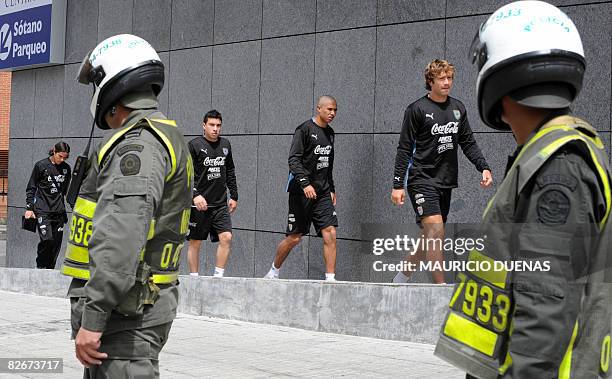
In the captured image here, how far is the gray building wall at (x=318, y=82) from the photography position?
9547mm

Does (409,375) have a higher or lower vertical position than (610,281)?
lower

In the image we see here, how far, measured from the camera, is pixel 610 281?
2273 mm

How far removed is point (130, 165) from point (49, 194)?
1046cm

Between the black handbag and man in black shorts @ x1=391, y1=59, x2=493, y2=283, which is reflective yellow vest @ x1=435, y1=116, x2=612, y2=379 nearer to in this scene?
man in black shorts @ x1=391, y1=59, x2=493, y2=283

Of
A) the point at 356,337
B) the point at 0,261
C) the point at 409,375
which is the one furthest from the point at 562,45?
the point at 0,261

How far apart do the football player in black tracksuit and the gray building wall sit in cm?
197

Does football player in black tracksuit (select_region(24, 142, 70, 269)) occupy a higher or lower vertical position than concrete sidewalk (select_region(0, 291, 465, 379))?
higher

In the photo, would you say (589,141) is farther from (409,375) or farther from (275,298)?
(275,298)

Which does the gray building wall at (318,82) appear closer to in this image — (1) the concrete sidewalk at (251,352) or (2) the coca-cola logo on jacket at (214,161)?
(2) the coca-cola logo on jacket at (214,161)

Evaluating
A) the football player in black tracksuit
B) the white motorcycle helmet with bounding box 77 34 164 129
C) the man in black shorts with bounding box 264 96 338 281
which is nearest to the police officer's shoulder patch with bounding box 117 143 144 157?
the white motorcycle helmet with bounding box 77 34 164 129

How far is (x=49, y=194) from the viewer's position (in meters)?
13.2

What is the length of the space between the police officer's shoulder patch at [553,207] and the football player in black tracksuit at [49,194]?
457 inches

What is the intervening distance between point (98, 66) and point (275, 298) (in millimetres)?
5548

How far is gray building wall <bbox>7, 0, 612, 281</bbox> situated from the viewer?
31.3 feet
